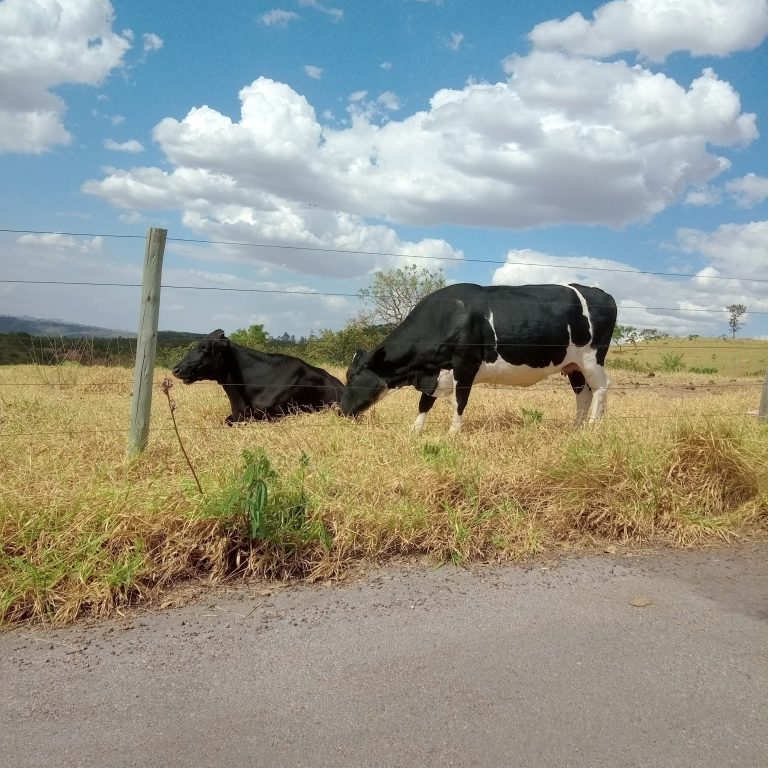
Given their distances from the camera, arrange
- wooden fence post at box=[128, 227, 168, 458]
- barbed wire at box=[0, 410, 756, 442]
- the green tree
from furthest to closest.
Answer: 1. the green tree
2. barbed wire at box=[0, 410, 756, 442]
3. wooden fence post at box=[128, 227, 168, 458]

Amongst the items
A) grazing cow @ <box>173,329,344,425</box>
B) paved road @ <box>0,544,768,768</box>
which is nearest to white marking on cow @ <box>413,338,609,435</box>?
grazing cow @ <box>173,329,344,425</box>

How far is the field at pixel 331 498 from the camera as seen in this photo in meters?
3.76

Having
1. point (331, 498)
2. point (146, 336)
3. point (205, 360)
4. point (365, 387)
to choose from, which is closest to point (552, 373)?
point (365, 387)

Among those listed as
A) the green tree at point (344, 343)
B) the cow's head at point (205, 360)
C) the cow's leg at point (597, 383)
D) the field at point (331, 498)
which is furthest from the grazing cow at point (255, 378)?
the green tree at point (344, 343)

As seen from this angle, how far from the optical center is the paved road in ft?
7.94

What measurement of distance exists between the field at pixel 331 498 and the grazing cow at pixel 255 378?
1.74 meters

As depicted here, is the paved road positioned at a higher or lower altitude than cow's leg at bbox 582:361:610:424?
lower

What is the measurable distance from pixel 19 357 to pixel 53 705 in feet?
61.4

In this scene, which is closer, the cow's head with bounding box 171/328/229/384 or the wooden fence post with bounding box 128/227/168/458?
the wooden fence post with bounding box 128/227/168/458

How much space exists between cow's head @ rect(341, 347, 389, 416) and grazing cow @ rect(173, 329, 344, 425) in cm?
84

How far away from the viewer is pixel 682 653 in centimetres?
313

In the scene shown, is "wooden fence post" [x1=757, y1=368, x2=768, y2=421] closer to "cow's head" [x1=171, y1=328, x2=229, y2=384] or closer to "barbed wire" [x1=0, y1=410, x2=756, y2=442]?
"barbed wire" [x1=0, y1=410, x2=756, y2=442]

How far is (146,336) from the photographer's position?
16.6ft

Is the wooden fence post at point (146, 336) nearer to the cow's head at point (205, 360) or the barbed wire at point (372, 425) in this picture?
the barbed wire at point (372, 425)
